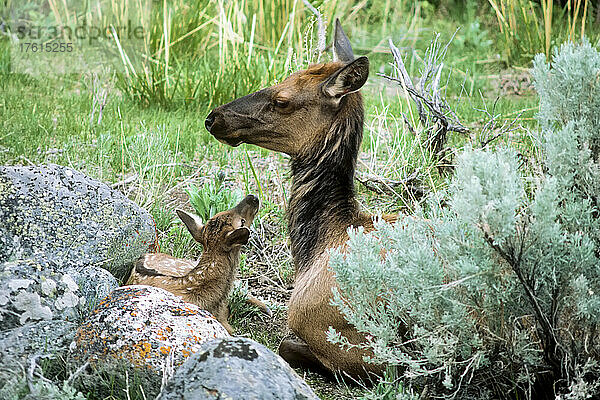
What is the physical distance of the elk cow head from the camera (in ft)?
14.4

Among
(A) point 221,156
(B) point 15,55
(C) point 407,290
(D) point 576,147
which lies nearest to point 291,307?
(C) point 407,290

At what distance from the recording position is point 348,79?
427 cm

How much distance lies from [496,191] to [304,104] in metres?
1.72

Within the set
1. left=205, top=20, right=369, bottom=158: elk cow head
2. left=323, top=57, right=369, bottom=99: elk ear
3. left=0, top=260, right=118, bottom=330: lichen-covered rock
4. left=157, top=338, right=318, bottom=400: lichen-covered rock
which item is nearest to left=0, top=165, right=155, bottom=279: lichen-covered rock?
left=0, top=260, right=118, bottom=330: lichen-covered rock

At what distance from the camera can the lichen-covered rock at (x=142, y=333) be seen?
3277 mm

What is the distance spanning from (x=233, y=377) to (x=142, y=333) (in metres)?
0.68

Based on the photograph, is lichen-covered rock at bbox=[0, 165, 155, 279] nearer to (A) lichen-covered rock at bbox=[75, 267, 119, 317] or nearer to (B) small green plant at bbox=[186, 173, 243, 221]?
(A) lichen-covered rock at bbox=[75, 267, 119, 317]

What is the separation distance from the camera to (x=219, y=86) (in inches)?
318

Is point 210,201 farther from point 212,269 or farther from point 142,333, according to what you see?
point 142,333

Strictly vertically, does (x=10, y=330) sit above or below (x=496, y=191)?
below

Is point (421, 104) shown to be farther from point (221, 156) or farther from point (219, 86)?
point (219, 86)

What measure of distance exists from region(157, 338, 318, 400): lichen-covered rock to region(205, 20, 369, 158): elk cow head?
1768mm

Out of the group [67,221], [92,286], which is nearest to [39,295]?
[92,286]

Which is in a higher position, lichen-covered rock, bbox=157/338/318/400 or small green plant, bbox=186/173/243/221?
lichen-covered rock, bbox=157/338/318/400
